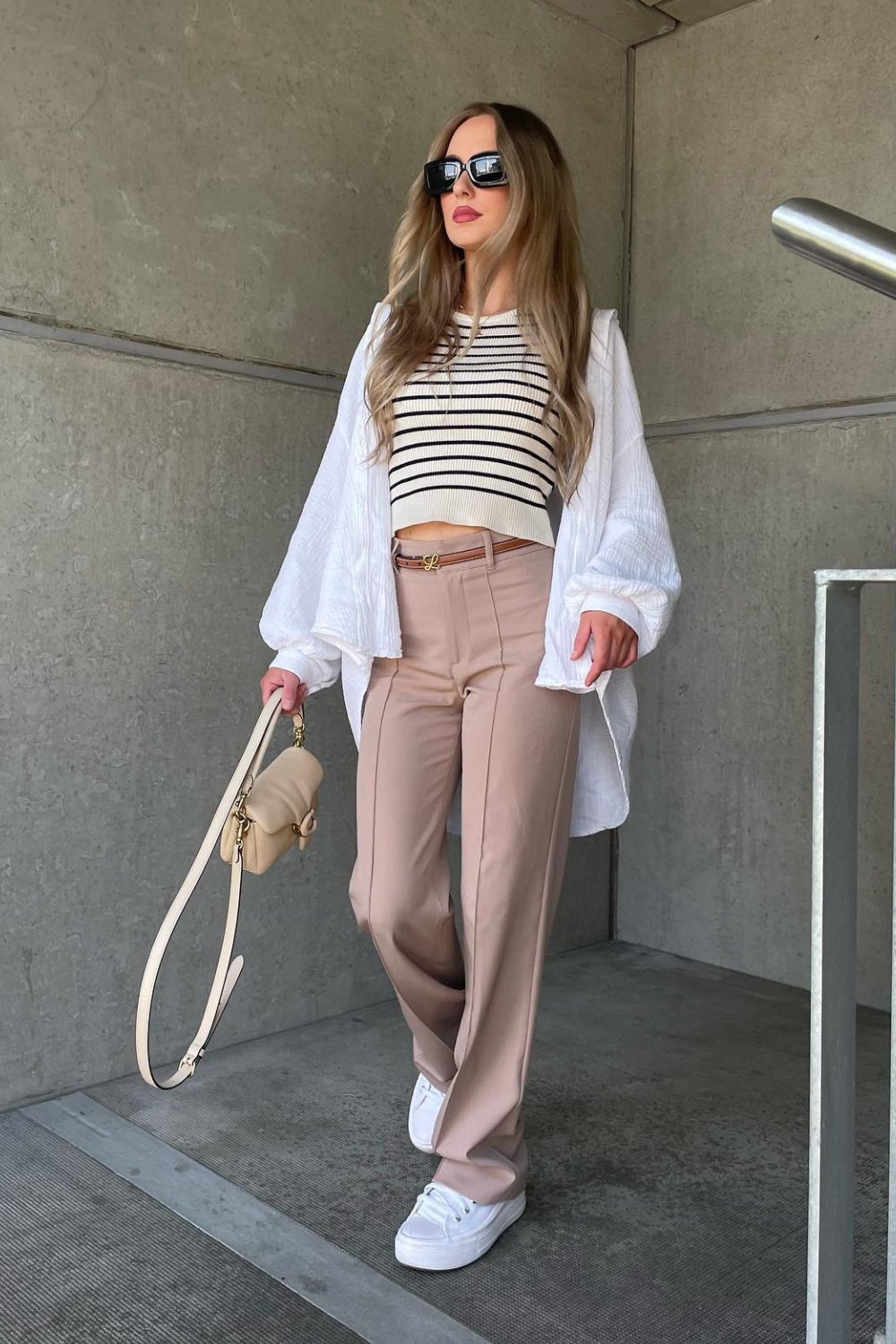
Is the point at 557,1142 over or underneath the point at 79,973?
underneath

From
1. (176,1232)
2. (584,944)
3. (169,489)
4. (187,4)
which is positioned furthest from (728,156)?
(176,1232)

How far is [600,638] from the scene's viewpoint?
181 centimetres

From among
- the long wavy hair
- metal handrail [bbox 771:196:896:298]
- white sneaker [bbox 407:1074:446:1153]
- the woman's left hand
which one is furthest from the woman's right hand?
metal handrail [bbox 771:196:896:298]

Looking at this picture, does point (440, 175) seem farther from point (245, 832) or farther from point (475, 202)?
point (245, 832)

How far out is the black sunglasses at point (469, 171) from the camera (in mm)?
1977

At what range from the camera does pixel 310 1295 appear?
1696 mm

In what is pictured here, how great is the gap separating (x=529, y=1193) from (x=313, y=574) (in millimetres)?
1130

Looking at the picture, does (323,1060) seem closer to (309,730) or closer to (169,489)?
(309,730)

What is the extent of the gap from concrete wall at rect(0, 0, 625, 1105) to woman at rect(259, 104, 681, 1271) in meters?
0.51

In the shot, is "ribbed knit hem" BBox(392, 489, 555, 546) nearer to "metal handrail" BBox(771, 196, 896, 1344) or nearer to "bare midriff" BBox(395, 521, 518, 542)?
"bare midriff" BBox(395, 521, 518, 542)

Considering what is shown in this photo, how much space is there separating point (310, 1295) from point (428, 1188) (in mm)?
245

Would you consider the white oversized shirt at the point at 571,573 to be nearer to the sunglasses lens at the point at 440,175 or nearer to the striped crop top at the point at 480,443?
the striped crop top at the point at 480,443

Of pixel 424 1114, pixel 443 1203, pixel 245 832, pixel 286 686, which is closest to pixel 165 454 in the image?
pixel 286 686

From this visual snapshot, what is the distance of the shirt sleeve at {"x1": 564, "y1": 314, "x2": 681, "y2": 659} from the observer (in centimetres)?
185
